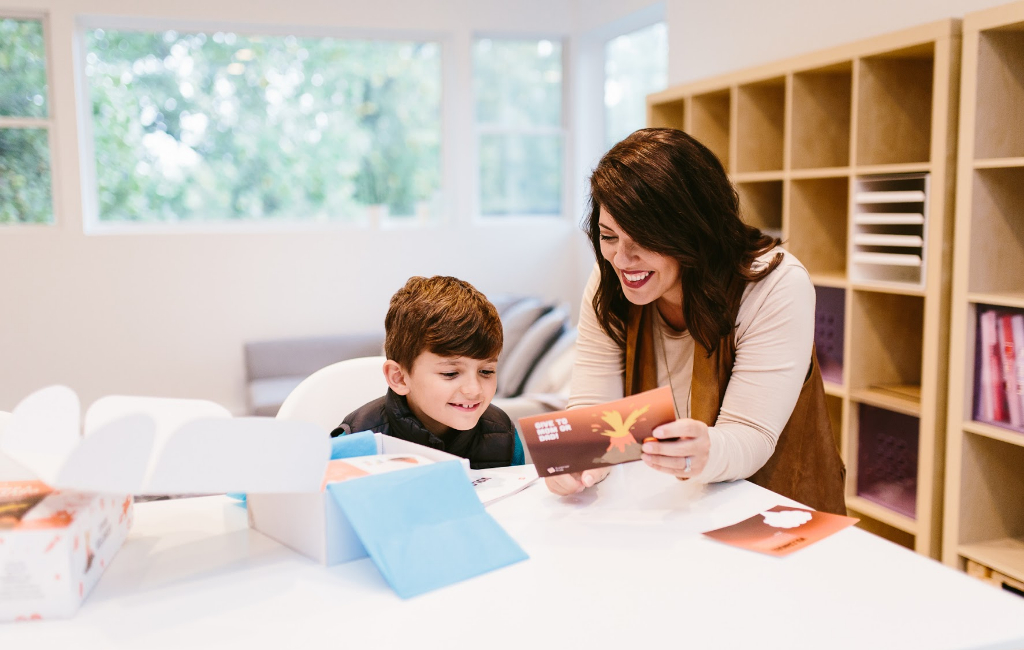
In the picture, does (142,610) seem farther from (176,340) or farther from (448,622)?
(176,340)

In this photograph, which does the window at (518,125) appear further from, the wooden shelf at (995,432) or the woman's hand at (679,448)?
the woman's hand at (679,448)

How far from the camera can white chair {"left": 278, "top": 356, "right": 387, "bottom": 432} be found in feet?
5.54

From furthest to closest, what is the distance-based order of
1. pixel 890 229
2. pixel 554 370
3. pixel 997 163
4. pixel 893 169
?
pixel 554 370, pixel 890 229, pixel 893 169, pixel 997 163

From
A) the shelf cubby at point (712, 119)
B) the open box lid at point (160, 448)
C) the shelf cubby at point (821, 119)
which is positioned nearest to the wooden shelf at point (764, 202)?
the shelf cubby at point (712, 119)

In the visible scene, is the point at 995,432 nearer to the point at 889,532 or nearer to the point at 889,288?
the point at 889,288

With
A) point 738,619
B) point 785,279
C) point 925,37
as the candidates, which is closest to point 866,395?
point 925,37

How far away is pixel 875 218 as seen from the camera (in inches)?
99.8

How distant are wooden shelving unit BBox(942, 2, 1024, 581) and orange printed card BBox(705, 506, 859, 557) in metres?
1.20

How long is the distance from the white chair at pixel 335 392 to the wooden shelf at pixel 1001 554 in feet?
5.41

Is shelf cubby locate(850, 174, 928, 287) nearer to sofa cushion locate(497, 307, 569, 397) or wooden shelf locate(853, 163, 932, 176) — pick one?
wooden shelf locate(853, 163, 932, 176)

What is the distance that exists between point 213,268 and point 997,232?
11.9ft

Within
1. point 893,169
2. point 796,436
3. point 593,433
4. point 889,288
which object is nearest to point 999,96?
point 893,169

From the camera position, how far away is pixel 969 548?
90.7 inches

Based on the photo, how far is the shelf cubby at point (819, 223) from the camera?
2.92m
